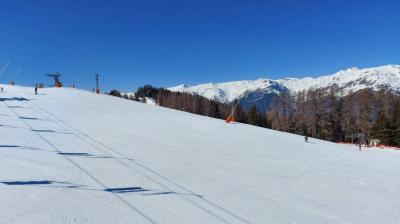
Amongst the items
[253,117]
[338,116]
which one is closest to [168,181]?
[338,116]

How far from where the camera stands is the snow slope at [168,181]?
9.74 metres

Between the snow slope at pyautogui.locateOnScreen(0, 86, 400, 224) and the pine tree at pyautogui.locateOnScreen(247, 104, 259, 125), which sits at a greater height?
the pine tree at pyautogui.locateOnScreen(247, 104, 259, 125)

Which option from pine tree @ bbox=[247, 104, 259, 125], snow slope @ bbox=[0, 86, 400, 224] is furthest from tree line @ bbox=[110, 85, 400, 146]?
snow slope @ bbox=[0, 86, 400, 224]

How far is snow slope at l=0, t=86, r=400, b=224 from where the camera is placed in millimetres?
9742

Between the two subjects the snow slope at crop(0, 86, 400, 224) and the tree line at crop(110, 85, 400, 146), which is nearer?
the snow slope at crop(0, 86, 400, 224)

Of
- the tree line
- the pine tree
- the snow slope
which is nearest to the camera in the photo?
the snow slope

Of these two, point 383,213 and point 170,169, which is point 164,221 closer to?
point 170,169

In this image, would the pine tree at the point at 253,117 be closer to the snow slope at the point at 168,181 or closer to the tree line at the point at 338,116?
the tree line at the point at 338,116

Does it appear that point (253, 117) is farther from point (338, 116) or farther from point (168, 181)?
point (168, 181)

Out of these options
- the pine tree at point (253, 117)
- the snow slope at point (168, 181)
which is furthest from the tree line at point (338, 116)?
the snow slope at point (168, 181)

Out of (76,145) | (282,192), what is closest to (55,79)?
(76,145)

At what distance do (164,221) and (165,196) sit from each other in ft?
6.91

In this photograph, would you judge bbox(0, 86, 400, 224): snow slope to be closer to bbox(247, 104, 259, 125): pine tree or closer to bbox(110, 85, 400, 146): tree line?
bbox(110, 85, 400, 146): tree line

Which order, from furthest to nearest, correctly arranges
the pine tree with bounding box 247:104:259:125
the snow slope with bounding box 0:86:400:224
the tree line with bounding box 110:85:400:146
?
1. the pine tree with bounding box 247:104:259:125
2. the tree line with bounding box 110:85:400:146
3. the snow slope with bounding box 0:86:400:224
